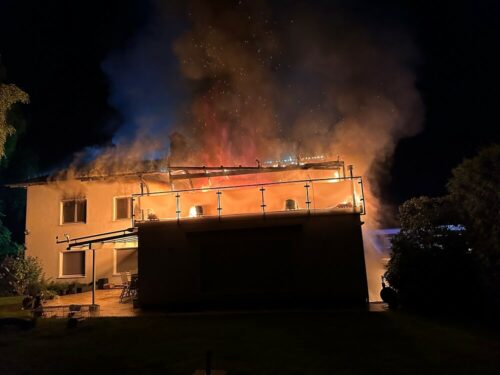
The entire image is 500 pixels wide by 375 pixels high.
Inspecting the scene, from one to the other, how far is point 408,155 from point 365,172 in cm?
1604

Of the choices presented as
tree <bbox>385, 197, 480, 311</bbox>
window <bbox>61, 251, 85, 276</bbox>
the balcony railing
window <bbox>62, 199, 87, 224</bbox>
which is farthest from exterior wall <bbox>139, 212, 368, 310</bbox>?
window <bbox>61, 251, 85, 276</bbox>

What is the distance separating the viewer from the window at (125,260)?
63.8 feet

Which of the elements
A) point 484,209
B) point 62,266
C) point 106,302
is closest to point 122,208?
point 62,266

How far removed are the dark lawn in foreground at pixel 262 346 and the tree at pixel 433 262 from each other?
98 centimetres

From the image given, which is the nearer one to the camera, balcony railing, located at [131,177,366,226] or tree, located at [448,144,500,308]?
tree, located at [448,144,500,308]

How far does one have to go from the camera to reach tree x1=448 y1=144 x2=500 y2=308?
31.2 feet

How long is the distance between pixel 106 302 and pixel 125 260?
5294 mm

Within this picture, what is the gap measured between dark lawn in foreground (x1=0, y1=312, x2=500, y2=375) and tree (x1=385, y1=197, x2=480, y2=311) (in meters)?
0.98

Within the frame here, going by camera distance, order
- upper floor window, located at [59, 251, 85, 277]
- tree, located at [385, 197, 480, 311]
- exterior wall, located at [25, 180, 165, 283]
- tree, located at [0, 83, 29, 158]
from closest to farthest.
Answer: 1. tree, located at [385, 197, 480, 311]
2. tree, located at [0, 83, 29, 158]
3. exterior wall, located at [25, 180, 165, 283]
4. upper floor window, located at [59, 251, 85, 277]

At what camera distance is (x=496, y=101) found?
26500mm

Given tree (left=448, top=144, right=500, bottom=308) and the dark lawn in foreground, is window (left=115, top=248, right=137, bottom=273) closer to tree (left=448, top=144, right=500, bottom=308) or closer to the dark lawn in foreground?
the dark lawn in foreground

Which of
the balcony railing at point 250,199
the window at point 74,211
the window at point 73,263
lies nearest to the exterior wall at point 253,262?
the balcony railing at point 250,199

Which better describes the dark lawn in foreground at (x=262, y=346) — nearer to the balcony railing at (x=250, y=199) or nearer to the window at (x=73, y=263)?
the balcony railing at (x=250, y=199)

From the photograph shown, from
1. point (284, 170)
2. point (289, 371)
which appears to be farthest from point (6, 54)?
point (289, 371)
